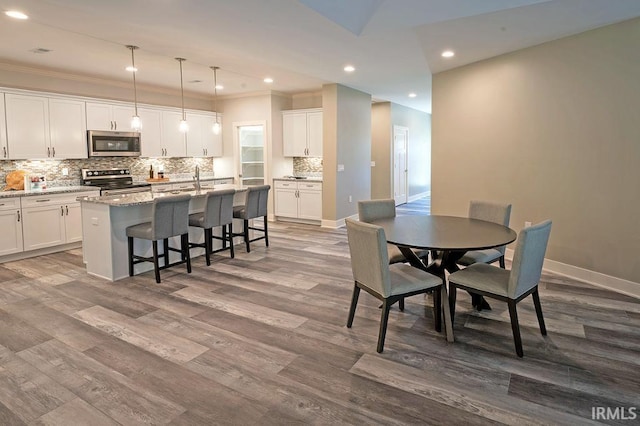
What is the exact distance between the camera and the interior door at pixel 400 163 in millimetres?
10250

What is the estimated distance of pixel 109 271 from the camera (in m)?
4.48

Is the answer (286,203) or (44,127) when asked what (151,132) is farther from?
(286,203)

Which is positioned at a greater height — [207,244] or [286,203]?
[286,203]

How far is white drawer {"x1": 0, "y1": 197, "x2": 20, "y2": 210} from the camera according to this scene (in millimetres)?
5121

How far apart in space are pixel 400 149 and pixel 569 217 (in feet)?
20.7

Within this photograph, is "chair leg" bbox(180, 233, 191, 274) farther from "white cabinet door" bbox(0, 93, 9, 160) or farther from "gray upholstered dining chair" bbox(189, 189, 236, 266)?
"white cabinet door" bbox(0, 93, 9, 160)

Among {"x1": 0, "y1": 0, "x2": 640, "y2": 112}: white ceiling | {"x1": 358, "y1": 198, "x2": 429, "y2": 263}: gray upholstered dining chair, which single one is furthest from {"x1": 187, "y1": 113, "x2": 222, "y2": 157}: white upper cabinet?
{"x1": 358, "y1": 198, "x2": 429, "y2": 263}: gray upholstered dining chair

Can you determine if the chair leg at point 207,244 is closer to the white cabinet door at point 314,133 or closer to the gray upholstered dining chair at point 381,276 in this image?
the gray upholstered dining chair at point 381,276

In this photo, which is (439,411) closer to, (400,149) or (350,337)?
(350,337)

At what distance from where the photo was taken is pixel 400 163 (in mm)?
10617

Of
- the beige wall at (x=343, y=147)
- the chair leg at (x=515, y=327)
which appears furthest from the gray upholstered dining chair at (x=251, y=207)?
the chair leg at (x=515, y=327)

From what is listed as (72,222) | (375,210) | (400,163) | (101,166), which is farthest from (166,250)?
(400,163)

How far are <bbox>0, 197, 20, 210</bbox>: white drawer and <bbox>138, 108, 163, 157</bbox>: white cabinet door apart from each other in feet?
7.72

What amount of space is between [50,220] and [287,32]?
422 cm
